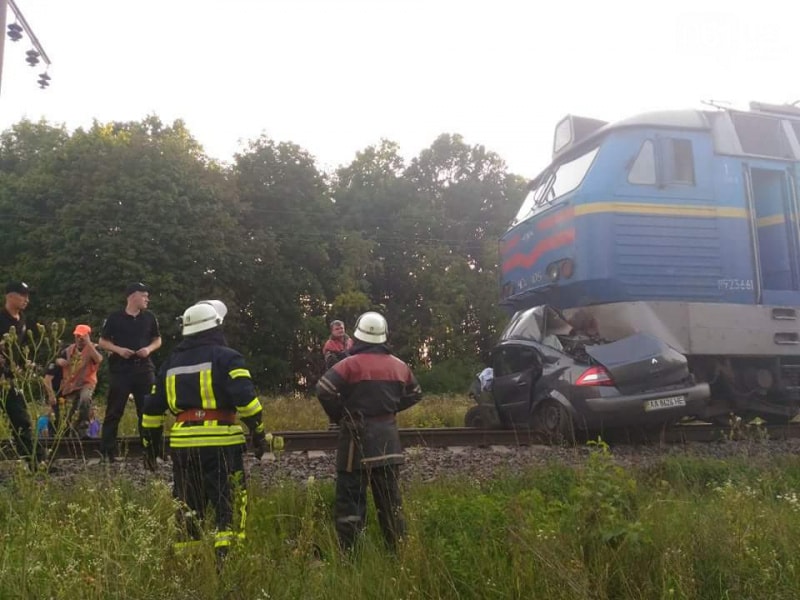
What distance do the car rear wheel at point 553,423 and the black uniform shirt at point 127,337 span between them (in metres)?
4.13

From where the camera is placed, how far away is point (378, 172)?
36.2 m

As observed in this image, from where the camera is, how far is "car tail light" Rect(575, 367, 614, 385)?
7.03m

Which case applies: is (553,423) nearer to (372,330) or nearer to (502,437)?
(502,437)

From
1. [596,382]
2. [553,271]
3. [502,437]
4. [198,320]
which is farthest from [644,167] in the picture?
[198,320]

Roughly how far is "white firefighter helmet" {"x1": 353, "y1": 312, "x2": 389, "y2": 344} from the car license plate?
151 inches

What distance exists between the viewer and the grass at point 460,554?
280 cm

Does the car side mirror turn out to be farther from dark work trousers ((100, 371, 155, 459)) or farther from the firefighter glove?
the firefighter glove

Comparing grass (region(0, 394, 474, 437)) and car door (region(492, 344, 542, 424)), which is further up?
car door (region(492, 344, 542, 424))

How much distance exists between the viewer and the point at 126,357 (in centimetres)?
632

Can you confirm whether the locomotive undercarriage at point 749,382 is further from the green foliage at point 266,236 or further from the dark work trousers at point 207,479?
the green foliage at point 266,236

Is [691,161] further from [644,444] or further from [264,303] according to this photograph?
[264,303]

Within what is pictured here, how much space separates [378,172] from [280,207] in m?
7.12

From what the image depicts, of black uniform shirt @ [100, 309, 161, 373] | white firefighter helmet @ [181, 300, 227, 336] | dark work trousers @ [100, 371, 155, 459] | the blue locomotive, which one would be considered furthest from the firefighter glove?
the blue locomotive

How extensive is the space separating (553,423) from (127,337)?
Result: 176 inches
